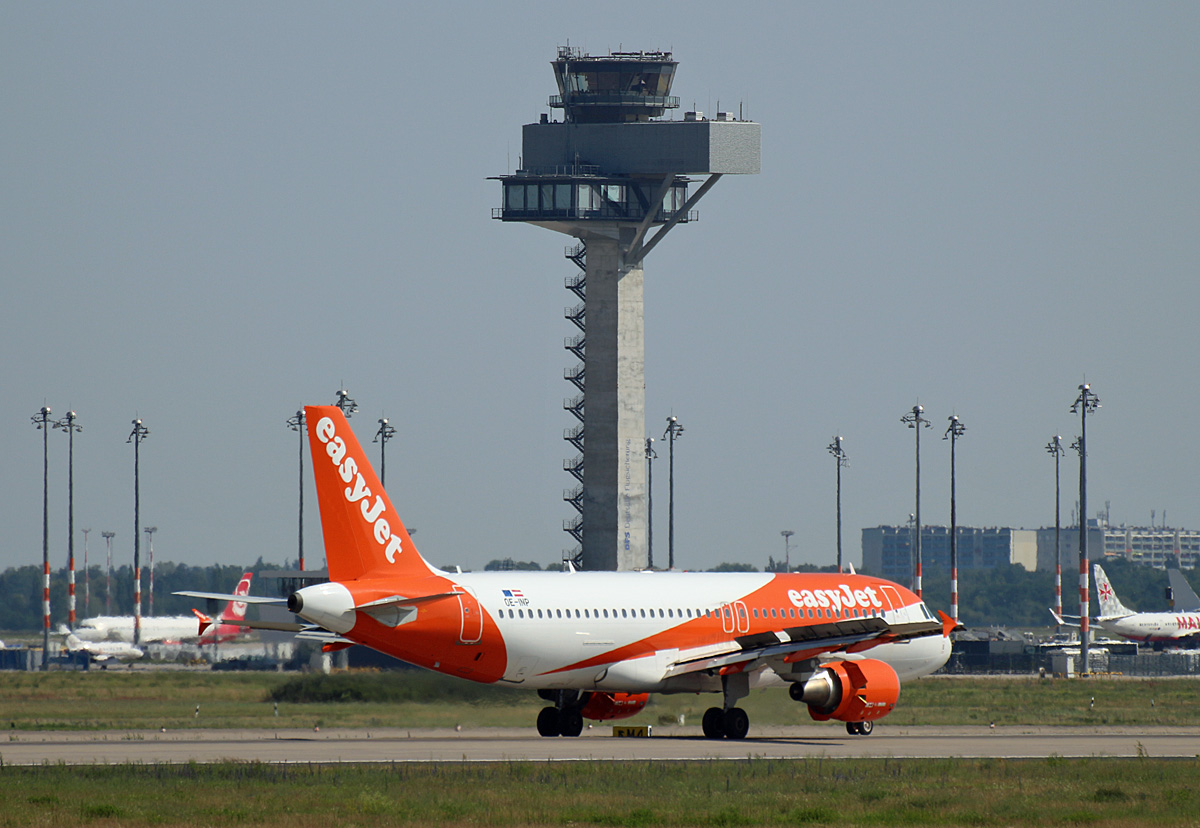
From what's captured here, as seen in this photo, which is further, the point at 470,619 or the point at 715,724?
the point at 715,724

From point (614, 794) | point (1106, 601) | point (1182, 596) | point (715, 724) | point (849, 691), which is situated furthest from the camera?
point (1182, 596)

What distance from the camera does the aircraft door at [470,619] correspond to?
41.2 meters

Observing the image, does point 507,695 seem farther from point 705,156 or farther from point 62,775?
point 705,156

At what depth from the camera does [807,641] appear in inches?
1724

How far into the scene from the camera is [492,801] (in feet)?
96.9

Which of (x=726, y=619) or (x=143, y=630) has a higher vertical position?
(x=726, y=619)

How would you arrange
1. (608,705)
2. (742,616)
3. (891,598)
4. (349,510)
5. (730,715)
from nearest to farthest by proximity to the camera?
(349,510) < (730,715) < (608,705) < (742,616) < (891,598)

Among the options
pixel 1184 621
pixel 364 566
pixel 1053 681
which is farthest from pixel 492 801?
pixel 1184 621

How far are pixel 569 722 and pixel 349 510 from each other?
28.7ft

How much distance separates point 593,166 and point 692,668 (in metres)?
66.5

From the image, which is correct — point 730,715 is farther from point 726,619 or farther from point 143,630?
point 143,630

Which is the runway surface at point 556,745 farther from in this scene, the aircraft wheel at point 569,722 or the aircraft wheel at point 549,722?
the aircraft wheel at point 549,722

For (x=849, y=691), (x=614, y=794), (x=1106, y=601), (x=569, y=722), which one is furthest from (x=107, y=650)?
(x=614, y=794)

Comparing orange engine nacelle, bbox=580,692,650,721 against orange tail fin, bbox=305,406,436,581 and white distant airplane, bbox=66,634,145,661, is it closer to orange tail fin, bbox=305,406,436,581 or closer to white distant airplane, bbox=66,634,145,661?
orange tail fin, bbox=305,406,436,581
